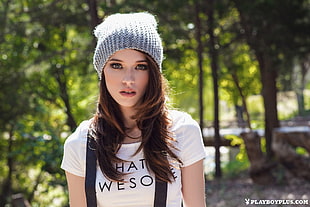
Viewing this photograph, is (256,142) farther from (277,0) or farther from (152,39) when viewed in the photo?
(152,39)

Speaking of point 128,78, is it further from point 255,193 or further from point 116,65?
A: point 255,193

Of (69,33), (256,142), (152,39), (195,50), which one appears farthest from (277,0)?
(152,39)

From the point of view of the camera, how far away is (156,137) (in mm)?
1796

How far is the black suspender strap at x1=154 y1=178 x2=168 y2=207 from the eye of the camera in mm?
1682

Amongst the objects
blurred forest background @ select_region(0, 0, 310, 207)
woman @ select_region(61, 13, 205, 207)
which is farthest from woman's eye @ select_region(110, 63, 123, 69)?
blurred forest background @ select_region(0, 0, 310, 207)

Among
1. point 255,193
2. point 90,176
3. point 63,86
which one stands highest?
point 63,86

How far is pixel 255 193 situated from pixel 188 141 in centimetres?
552

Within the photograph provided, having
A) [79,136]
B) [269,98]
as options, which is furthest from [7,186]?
[79,136]

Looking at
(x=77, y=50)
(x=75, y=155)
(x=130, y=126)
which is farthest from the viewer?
(x=77, y=50)

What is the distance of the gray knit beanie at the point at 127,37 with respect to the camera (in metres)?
1.77

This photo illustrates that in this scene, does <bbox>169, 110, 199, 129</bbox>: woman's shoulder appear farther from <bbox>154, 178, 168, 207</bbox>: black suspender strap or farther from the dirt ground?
the dirt ground

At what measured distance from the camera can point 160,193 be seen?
169cm

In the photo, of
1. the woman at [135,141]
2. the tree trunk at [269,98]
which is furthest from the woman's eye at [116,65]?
the tree trunk at [269,98]

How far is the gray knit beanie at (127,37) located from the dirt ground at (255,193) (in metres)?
4.81
